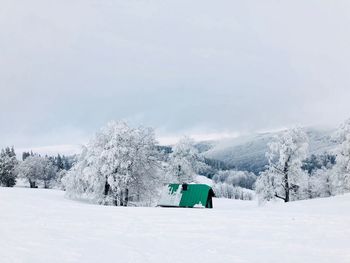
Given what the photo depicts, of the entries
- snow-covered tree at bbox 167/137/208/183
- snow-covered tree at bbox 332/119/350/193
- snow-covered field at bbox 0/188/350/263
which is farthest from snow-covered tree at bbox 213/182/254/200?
snow-covered field at bbox 0/188/350/263

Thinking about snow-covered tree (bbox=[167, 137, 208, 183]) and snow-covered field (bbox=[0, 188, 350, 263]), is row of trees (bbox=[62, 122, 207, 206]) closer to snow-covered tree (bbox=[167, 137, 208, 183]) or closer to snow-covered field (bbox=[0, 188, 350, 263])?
snow-covered tree (bbox=[167, 137, 208, 183])

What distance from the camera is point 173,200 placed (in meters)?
44.1

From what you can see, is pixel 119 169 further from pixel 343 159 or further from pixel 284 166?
pixel 343 159

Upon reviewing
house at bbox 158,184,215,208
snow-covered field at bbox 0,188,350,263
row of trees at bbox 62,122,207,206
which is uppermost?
row of trees at bbox 62,122,207,206

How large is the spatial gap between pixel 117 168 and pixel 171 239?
31.4 metres

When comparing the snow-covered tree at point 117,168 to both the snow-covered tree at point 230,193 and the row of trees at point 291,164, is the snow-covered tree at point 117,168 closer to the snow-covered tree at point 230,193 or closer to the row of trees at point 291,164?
the row of trees at point 291,164

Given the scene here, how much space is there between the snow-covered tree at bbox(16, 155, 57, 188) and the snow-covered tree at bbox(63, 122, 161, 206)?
86535 millimetres

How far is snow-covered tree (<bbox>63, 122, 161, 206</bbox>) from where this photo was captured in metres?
44.6

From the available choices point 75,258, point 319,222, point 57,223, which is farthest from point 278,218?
point 75,258

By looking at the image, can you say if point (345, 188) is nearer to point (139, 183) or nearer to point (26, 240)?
point (139, 183)

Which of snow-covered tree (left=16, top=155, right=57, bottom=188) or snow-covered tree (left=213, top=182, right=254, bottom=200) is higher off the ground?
snow-covered tree (left=16, top=155, right=57, bottom=188)

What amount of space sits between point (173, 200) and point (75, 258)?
3370cm

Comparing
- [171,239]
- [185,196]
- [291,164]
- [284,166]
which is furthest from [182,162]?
[171,239]

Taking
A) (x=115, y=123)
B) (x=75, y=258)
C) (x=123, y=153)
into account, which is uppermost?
(x=115, y=123)
